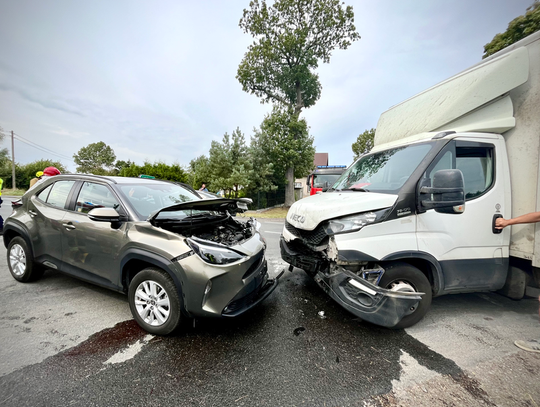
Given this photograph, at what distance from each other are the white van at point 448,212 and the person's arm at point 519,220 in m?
0.06

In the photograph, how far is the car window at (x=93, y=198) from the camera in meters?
2.79

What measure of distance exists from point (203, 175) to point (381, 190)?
48.5 feet

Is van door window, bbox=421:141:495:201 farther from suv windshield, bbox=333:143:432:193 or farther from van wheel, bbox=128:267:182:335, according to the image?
van wheel, bbox=128:267:182:335

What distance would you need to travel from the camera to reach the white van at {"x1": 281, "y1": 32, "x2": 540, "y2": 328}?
229cm

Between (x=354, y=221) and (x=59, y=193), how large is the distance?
389 centimetres

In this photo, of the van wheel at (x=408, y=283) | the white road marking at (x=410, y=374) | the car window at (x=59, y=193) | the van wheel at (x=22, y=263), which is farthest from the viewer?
the van wheel at (x=22, y=263)

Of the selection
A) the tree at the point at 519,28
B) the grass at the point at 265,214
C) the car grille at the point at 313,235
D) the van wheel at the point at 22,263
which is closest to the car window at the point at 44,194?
the van wheel at the point at 22,263

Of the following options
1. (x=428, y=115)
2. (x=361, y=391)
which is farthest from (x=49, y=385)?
(x=428, y=115)

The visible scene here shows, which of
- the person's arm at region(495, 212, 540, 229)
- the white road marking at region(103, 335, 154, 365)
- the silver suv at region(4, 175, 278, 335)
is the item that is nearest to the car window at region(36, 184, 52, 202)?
the silver suv at region(4, 175, 278, 335)

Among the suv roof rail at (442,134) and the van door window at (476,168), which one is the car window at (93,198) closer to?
the suv roof rail at (442,134)

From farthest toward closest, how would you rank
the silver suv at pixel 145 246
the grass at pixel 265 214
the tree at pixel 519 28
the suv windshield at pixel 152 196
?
the grass at pixel 265 214 → the tree at pixel 519 28 → the suv windshield at pixel 152 196 → the silver suv at pixel 145 246

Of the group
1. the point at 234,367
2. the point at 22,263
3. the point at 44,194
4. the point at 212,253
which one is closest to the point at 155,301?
the point at 212,253

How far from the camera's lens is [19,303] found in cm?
286

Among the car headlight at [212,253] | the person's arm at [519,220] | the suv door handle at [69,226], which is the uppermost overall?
the suv door handle at [69,226]
